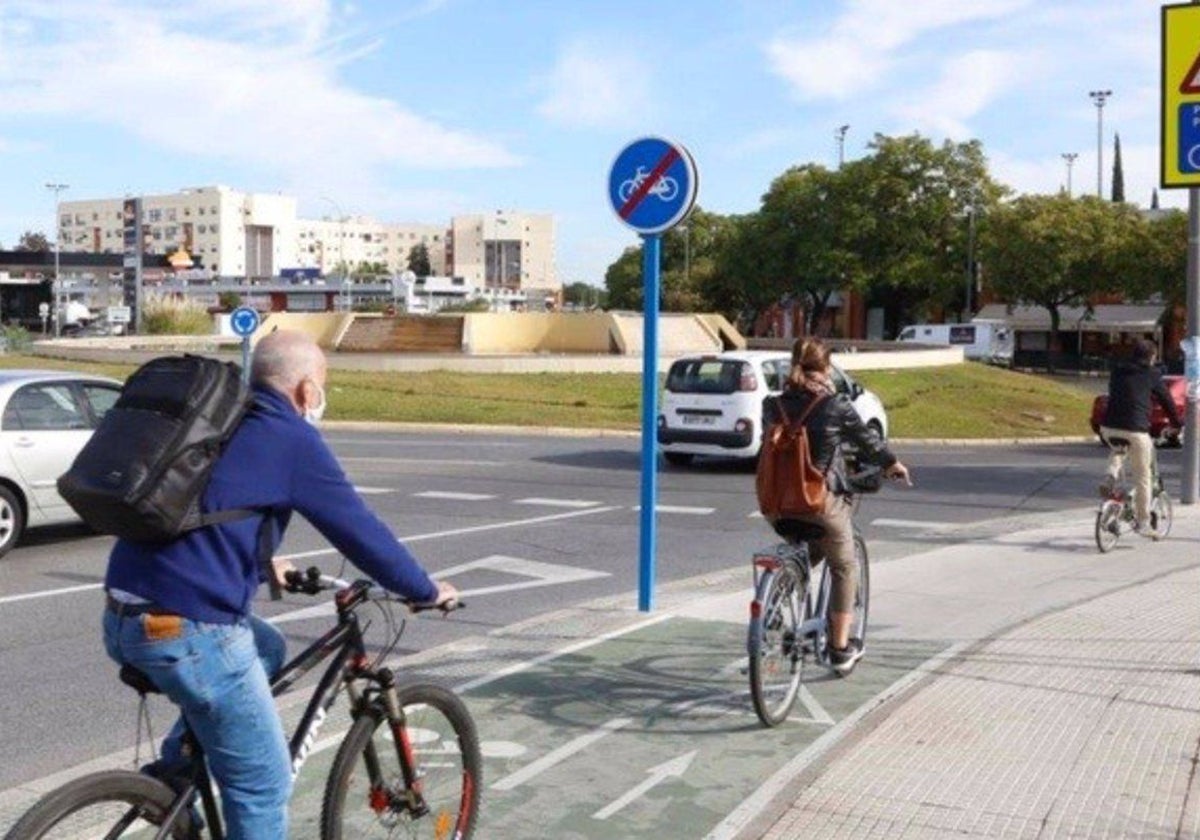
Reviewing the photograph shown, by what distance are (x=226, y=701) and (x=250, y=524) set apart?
17.0 inches

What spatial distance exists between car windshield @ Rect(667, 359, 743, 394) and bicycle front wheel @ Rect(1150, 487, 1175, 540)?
7408mm

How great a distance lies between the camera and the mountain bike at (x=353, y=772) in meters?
3.41

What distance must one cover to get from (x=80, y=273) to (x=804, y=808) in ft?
452

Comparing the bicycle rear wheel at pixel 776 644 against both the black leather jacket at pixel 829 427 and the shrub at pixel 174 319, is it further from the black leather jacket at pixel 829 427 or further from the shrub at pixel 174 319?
the shrub at pixel 174 319

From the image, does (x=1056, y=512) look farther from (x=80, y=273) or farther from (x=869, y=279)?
(x=80, y=273)

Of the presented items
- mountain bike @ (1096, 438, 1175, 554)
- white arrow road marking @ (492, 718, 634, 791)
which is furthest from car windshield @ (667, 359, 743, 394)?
white arrow road marking @ (492, 718, 634, 791)

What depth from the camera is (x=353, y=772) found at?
406 cm

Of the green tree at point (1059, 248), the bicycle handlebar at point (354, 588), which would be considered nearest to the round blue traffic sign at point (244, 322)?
the bicycle handlebar at point (354, 588)

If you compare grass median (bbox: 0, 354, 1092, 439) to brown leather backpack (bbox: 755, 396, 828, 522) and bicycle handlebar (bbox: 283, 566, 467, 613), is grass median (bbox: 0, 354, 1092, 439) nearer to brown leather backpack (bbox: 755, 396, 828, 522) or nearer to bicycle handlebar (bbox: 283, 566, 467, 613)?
brown leather backpack (bbox: 755, 396, 828, 522)

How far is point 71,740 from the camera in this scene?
6363 millimetres

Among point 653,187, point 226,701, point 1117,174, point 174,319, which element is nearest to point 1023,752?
point 226,701

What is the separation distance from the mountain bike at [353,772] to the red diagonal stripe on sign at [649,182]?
14.8ft

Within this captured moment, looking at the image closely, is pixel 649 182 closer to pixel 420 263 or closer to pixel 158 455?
Result: pixel 158 455

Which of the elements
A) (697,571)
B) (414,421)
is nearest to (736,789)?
(697,571)
